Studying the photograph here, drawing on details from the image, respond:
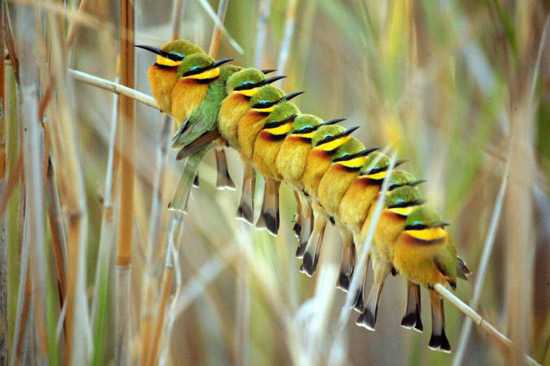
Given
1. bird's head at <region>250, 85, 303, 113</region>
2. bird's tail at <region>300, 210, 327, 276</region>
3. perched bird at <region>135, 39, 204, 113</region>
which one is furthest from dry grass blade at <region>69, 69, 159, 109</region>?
bird's tail at <region>300, 210, 327, 276</region>

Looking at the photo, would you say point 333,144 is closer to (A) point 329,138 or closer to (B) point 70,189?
(A) point 329,138

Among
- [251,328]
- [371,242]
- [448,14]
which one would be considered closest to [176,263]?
[251,328]

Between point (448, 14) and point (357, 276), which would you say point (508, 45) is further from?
point (357, 276)

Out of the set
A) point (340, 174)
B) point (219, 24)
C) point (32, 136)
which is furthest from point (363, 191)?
point (32, 136)

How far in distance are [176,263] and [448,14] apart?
1.31 feet

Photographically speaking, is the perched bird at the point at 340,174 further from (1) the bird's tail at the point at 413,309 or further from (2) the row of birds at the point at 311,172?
(1) the bird's tail at the point at 413,309

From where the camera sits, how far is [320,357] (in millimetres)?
833

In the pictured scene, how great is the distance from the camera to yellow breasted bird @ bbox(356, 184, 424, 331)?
0.73m

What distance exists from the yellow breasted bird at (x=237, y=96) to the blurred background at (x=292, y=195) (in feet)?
0.13

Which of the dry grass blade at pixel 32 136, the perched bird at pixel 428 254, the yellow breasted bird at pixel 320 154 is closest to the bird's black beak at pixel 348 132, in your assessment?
the yellow breasted bird at pixel 320 154

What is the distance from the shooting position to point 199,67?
0.80m

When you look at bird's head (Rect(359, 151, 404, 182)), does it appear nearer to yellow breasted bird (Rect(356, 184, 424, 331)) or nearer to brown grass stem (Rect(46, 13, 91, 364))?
yellow breasted bird (Rect(356, 184, 424, 331))

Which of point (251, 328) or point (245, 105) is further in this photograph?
point (251, 328)

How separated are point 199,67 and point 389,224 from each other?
0.26 m
